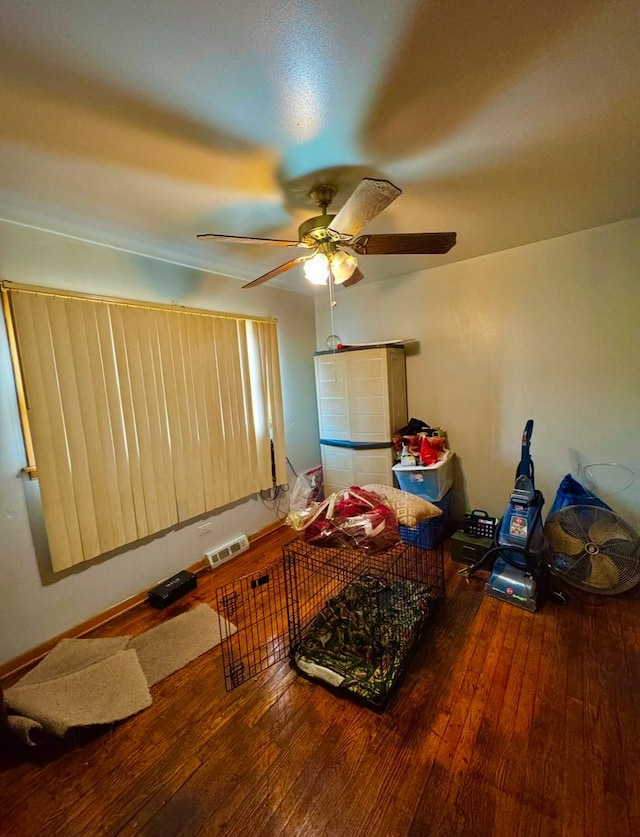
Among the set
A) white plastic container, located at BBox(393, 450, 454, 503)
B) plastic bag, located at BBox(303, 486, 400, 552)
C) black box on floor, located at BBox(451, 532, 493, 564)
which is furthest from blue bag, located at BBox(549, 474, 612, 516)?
plastic bag, located at BBox(303, 486, 400, 552)

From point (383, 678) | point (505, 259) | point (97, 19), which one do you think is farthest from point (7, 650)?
point (505, 259)

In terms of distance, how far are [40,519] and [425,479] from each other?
2.60 m

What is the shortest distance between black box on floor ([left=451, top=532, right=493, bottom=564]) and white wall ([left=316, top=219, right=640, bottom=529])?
1.67 feet

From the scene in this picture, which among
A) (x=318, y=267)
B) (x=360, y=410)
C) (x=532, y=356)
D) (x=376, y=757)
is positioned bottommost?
(x=376, y=757)

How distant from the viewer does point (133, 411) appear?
7.27 ft

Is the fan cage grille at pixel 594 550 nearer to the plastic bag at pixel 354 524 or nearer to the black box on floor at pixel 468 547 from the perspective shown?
the black box on floor at pixel 468 547

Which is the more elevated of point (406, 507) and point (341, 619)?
point (406, 507)

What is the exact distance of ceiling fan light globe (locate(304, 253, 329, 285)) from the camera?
5.44 feet

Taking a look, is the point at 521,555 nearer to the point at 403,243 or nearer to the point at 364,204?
the point at 403,243

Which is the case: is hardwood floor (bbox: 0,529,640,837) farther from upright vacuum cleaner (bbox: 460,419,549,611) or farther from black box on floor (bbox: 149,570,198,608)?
black box on floor (bbox: 149,570,198,608)

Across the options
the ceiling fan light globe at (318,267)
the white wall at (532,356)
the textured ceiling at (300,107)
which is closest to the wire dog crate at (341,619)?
the white wall at (532,356)

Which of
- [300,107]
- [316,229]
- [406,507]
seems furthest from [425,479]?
[300,107]

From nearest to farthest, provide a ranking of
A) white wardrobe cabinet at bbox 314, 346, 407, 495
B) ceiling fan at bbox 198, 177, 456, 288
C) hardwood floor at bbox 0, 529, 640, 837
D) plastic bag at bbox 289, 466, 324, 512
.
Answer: hardwood floor at bbox 0, 529, 640, 837 < ceiling fan at bbox 198, 177, 456, 288 < white wardrobe cabinet at bbox 314, 346, 407, 495 < plastic bag at bbox 289, 466, 324, 512

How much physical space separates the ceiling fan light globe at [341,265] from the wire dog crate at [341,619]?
4.92 ft
